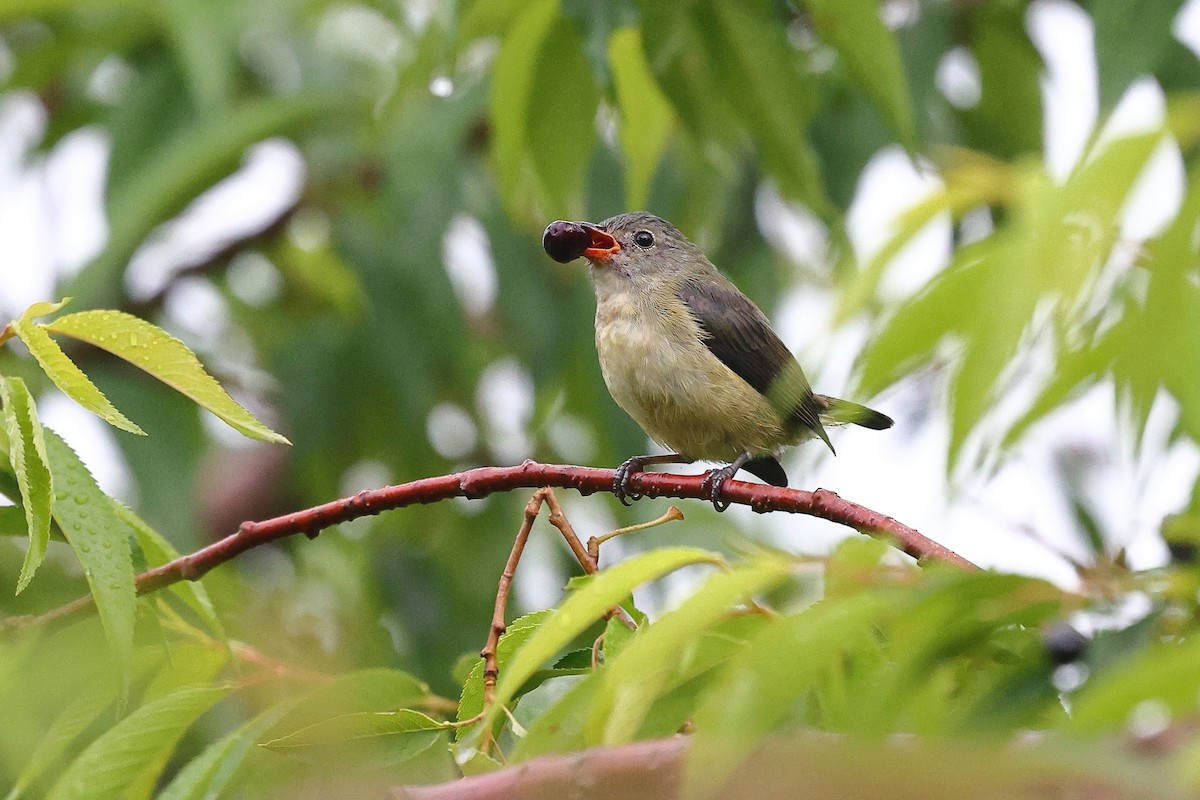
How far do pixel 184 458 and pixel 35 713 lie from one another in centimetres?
346

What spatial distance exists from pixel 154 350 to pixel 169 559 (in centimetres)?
81

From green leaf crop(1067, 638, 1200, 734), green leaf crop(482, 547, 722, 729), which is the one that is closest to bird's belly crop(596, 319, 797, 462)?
green leaf crop(482, 547, 722, 729)

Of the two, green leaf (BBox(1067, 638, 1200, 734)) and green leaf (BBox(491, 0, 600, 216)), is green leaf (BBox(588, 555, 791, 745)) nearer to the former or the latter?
green leaf (BBox(1067, 638, 1200, 734))

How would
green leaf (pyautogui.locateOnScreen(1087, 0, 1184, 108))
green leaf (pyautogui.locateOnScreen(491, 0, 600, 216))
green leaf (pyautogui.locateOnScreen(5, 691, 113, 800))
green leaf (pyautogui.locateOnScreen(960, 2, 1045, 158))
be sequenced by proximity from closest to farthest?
green leaf (pyautogui.locateOnScreen(5, 691, 113, 800)) → green leaf (pyautogui.locateOnScreen(1087, 0, 1184, 108)) → green leaf (pyautogui.locateOnScreen(491, 0, 600, 216)) → green leaf (pyautogui.locateOnScreen(960, 2, 1045, 158))

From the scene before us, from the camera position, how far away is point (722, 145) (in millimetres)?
5195

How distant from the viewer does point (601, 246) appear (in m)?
5.71

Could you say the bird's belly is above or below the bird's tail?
above

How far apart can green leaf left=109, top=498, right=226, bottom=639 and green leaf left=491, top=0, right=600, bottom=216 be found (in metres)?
1.77

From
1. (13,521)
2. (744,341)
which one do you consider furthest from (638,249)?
(13,521)

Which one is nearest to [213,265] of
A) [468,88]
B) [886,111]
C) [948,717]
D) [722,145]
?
[468,88]

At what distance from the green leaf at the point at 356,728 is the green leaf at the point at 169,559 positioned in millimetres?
473

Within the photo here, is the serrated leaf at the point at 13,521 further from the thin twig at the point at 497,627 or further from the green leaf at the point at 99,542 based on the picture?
the thin twig at the point at 497,627

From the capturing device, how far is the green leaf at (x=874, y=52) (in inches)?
144

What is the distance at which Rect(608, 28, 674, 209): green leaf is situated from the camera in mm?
4402
